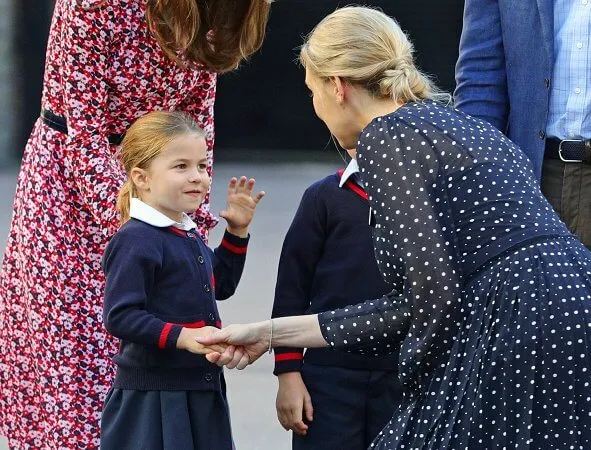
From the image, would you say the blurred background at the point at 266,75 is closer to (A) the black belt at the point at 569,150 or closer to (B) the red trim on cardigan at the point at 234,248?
(A) the black belt at the point at 569,150

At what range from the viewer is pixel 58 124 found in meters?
3.35

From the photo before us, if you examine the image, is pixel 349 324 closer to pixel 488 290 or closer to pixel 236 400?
pixel 488 290

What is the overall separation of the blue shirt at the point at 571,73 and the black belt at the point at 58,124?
1160 mm

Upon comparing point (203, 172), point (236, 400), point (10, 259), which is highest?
point (203, 172)

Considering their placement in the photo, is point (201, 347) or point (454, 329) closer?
point (454, 329)

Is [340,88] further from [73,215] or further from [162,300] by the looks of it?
[73,215]

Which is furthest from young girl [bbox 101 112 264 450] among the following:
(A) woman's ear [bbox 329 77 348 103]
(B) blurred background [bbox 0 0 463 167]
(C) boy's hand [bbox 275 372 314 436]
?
(B) blurred background [bbox 0 0 463 167]

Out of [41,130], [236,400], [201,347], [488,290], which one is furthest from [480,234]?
[236,400]

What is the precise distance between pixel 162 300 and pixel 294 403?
51cm

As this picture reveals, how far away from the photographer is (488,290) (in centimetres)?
261

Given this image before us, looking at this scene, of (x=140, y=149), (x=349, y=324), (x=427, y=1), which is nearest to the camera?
(x=349, y=324)

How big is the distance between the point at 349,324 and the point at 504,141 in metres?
0.50

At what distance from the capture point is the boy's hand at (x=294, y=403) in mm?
3465

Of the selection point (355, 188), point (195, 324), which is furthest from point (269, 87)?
point (195, 324)
